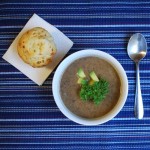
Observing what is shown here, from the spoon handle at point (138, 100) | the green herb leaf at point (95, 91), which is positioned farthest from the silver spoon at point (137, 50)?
the green herb leaf at point (95, 91)

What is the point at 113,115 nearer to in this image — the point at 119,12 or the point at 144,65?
the point at 144,65

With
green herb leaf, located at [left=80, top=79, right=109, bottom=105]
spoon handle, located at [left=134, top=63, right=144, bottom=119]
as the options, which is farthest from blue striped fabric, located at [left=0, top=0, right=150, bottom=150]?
green herb leaf, located at [left=80, top=79, right=109, bottom=105]

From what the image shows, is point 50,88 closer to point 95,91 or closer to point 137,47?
point 95,91

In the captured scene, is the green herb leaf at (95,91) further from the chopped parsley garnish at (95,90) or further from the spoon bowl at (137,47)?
the spoon bowl at (137,47)

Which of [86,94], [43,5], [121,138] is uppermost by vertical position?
[43,5]

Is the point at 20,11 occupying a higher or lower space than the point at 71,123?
higher

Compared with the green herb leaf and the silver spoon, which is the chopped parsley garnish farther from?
the silver spoon

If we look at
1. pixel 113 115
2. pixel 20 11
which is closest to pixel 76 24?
pixel 20 11
